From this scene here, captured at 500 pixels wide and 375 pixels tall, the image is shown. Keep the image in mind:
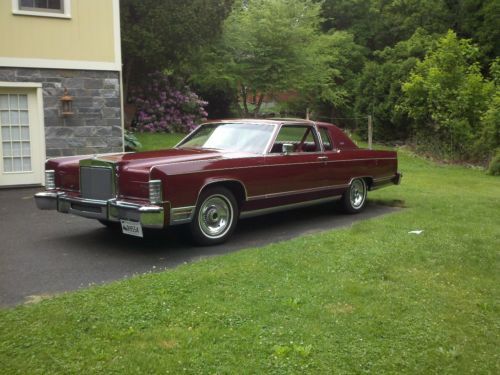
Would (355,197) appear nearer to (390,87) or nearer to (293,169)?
(293,169)

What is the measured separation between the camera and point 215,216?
6.42m

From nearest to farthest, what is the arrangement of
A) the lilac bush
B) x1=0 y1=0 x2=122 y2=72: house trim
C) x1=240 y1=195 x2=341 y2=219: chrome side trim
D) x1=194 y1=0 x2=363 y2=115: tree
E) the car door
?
x1=240 y1=195 x2=341 y2=219: chrome side trim, the car door, x1=0 y1=0 x2=122 y2=72: house trim, the lilac bush, x1=194 y1=0 x2=363 y2=115: tree

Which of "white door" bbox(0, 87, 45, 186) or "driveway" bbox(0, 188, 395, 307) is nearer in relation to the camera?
"driveway" bbox(0, 188, 395, 307)

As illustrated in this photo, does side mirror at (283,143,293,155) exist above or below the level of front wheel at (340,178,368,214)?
above

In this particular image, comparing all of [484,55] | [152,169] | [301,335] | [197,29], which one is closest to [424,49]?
[484,55]

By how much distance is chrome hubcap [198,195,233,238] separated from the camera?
627 centimetres

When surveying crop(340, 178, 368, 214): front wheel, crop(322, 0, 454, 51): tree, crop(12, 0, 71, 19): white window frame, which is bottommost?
crop(340, 178, 368, 214): front wheel

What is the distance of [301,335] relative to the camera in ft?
12.3

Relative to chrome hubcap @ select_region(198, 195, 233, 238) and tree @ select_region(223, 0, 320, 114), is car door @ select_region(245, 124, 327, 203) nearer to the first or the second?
chrome hubcap @ select_region(198, 195, 233, 238)

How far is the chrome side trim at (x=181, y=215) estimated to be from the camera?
226 inches

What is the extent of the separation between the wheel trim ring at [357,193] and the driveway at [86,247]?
0.65 ft

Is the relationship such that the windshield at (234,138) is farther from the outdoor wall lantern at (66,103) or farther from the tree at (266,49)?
the tree at (266,49)

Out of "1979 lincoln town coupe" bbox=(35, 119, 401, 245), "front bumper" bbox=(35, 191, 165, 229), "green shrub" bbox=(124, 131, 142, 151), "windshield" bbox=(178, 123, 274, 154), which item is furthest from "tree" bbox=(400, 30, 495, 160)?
"front bumper" bbox=(35, 191, 165, 229)

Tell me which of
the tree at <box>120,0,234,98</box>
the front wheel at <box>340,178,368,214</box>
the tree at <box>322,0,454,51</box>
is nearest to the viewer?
the front wheel at <box>340,178,368,214</box>
